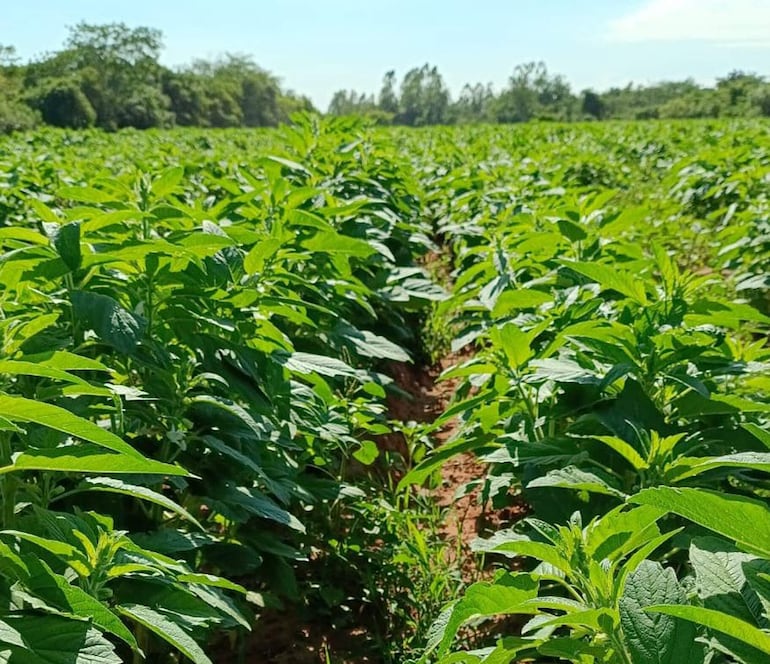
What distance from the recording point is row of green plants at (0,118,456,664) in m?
1.28

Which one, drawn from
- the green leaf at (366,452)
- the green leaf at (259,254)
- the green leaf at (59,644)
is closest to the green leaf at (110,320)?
the green leaf at (259,254)

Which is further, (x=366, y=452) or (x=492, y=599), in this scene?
(x=366, y=452)

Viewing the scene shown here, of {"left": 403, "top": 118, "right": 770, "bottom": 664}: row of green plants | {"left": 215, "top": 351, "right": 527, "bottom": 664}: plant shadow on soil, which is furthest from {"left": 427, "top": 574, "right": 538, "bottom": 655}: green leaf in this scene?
{"left": 215, "top": 351, "right": 527, "bottom": 664}: plant shadow on soil

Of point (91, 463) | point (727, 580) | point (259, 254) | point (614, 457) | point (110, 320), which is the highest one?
point (259, 254)

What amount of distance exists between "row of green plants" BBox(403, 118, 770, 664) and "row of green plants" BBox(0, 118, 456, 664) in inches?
19.2

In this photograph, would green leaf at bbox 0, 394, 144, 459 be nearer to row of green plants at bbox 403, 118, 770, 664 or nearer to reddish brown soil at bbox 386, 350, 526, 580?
row of green plants at bbox 403, 118, 770, 664

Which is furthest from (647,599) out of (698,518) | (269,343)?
(269,343)

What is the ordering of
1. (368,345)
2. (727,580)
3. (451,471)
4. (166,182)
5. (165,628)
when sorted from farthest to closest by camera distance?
1. (451,471)
2. (368,345)
3. (166,182)
4. (165,628)
5. (727,580)

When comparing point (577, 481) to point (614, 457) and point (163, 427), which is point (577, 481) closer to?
point (614, 457)

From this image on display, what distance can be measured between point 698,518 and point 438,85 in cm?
12151

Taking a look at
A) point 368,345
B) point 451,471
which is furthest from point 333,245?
point 451,471

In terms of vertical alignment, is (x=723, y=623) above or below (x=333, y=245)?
below

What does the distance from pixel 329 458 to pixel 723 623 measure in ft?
7.28

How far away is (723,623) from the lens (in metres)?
0.98
